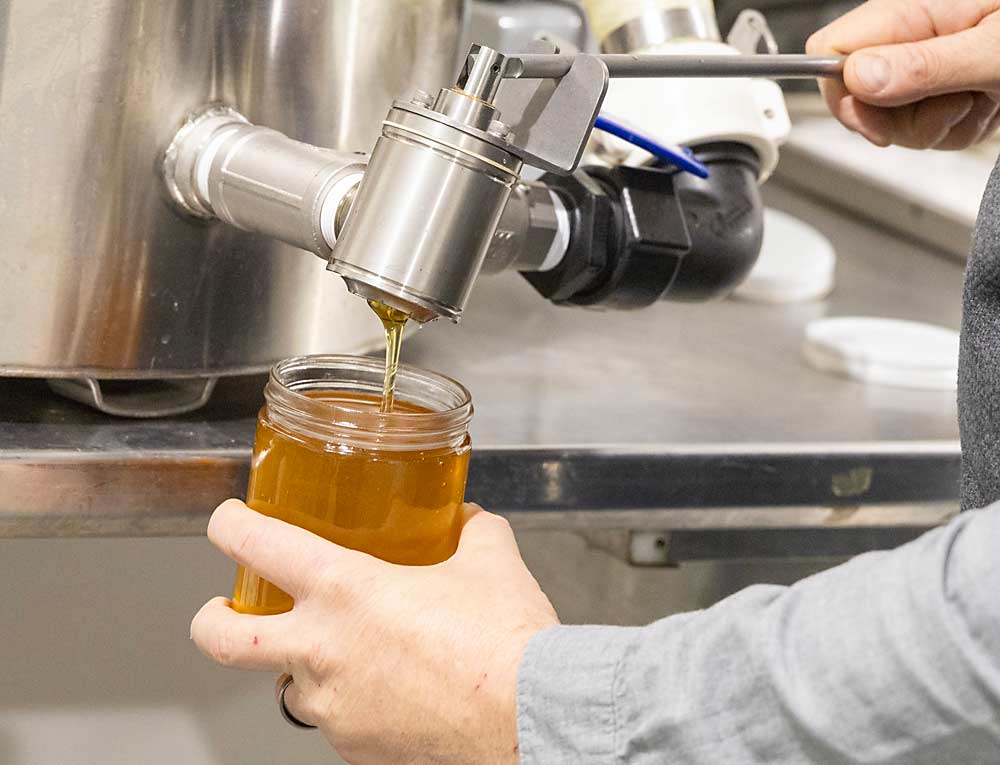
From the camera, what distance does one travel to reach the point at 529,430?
2.25 feet

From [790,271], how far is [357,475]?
0.66 meters

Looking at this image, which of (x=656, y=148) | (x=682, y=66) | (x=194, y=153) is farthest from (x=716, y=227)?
(x=194, y=153)

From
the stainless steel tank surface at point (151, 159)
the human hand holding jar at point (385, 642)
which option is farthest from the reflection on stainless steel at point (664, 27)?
the human hand holding jar at point (385, 642)

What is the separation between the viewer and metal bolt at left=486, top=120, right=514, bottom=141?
429 mm

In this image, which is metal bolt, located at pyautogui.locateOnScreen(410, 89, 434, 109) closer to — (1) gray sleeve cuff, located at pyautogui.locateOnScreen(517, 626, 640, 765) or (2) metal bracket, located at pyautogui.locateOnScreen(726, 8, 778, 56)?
(1) gray sleeve cuff, located at pyautogui.locateOnScreen(517, 626, 640, 765)

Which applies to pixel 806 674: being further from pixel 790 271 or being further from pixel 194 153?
pixel 790 271

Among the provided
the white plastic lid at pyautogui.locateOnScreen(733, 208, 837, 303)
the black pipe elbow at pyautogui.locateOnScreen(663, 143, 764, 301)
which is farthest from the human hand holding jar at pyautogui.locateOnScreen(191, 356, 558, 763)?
the white plastic lid at pyautogui.locateOnScreen(733, 208, 837, 303)

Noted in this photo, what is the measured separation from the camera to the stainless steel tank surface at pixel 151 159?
→ 53cm

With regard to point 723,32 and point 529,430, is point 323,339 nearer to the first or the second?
point 529,430

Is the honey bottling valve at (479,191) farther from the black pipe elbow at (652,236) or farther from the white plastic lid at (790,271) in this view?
the white plastic lid at (790,271)

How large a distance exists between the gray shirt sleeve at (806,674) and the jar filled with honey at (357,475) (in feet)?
0.25

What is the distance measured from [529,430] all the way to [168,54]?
10.4 inches

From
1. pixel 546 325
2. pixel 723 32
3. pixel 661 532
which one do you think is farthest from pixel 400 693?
pixel 723 32

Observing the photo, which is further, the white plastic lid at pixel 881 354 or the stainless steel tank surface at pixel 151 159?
the white plastic lid at pixel 881 354
